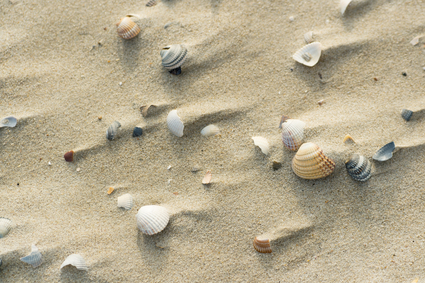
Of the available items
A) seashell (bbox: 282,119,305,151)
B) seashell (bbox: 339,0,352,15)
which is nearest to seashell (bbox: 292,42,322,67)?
seashell (bbox: 339,0,352,15)

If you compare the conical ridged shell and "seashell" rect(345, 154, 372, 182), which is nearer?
"seashell" rect(345, 154, 372, 182)

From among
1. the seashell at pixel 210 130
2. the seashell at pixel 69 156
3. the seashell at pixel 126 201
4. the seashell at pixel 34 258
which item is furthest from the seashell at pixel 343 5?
the seashell at pixel 34 258

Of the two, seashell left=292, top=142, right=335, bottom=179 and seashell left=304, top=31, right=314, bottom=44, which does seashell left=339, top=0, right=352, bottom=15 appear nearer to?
seashell left=304, top=31, right=314, bottom=44

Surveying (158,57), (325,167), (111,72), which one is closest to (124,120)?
(111,72)

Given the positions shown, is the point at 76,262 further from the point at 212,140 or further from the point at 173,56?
the point at 173,56

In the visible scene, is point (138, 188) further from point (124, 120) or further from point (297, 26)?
point (297, 26)

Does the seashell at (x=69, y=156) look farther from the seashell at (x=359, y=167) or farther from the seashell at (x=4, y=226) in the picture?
the seashell at (x=359, y=167)
